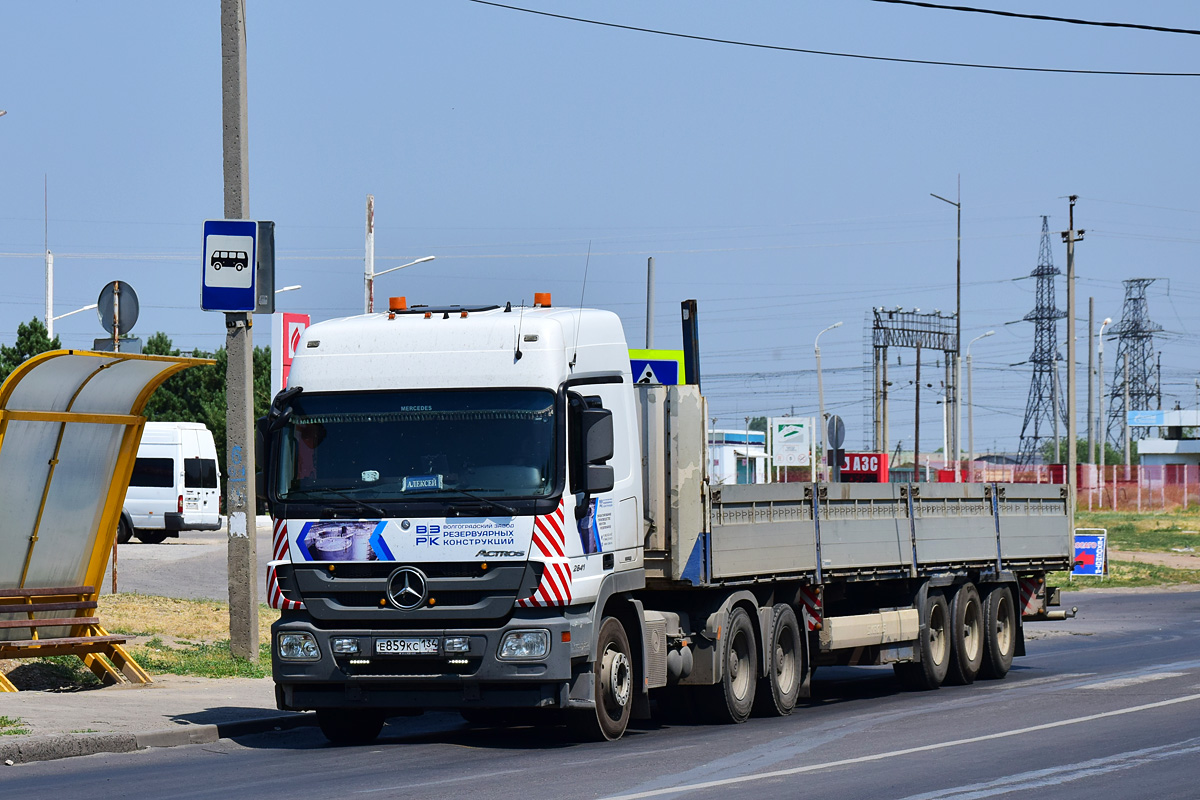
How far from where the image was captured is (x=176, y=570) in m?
30.9

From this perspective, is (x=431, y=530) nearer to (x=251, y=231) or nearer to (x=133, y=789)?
(x=133, y=789)

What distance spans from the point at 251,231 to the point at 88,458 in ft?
9.00

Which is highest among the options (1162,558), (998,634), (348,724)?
(348,724)

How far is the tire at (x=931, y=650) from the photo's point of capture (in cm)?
1708

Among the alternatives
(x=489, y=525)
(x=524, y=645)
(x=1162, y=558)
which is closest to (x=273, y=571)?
(x=489, y=525)

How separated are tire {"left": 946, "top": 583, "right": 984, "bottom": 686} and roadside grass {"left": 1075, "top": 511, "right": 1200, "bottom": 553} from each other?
3263 centimetres

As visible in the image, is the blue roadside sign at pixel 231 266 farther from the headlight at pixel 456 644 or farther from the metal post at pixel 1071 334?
the metal post at pixel 1071 334

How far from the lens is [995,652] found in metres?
18.6

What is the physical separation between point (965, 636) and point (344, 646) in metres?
8.96

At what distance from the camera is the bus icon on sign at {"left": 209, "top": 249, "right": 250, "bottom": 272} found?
16.0m

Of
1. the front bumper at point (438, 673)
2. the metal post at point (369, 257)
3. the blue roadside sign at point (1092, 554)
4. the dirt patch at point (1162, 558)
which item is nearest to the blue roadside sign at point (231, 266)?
the front bumper at point (438, 673)

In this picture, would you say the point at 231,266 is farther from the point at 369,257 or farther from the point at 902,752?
the point at 369,257

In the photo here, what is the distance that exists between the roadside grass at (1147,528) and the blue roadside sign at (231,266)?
38690 millimetres

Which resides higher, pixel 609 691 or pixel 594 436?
pixel 594 436
